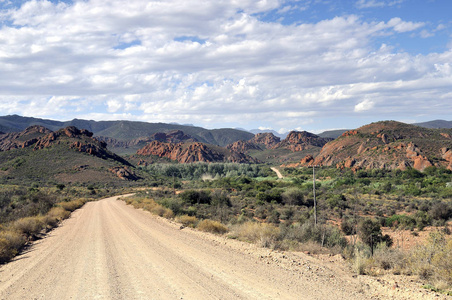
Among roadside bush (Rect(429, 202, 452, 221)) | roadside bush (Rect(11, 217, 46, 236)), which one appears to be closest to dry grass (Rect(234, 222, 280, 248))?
roadside bush (Rect(11, 217, 46, 236))

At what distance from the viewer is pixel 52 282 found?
8156 mm

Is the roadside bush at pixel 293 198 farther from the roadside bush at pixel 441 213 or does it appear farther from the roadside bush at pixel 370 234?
the roadside bush at pixel 370 234

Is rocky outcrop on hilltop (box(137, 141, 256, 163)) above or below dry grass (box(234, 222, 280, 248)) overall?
above

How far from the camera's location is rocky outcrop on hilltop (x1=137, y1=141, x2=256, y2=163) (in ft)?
492

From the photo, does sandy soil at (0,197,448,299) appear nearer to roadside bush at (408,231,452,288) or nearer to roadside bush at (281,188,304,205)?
roadside bush at (408,231,452,288)

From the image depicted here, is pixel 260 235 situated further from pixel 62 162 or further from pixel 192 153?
pixel 192 153

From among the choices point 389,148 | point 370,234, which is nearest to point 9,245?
point 370,234

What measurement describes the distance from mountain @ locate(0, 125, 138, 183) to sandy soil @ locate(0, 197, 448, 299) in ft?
229

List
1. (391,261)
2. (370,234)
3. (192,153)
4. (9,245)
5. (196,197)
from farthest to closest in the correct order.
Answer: (192,153) < (196,197) < (370,234) < (9,245) < (391,261)

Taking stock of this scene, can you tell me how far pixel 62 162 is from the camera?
3334 inches

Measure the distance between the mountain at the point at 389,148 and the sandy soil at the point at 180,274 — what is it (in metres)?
72.2

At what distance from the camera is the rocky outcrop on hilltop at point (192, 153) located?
150000 mm

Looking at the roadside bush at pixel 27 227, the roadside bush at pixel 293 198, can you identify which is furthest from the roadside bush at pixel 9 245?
the roadside bush at pixel 293 198

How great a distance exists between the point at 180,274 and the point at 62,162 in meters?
87.8
